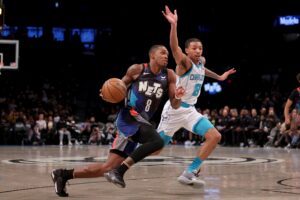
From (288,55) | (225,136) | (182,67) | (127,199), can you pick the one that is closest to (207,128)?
(182,67)

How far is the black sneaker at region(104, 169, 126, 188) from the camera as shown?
6.60m

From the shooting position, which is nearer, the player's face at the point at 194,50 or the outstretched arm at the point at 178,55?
the outstretched arm at the point at 178,55

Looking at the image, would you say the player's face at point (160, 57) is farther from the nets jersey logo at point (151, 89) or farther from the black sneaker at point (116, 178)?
the black sneaker at point (116, 178)

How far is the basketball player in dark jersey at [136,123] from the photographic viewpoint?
22.4 ft

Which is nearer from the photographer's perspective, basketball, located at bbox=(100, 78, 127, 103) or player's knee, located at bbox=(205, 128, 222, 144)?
basketball, located at bbox=(100, 78, 127, 103)

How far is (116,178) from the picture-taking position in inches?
260

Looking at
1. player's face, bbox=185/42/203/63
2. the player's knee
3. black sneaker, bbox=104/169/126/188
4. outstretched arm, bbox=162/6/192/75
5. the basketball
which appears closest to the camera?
black sneaker, bbox=104/169/126/188

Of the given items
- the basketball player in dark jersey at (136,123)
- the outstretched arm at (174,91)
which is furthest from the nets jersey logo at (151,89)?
the outstretched arm at (174,91)

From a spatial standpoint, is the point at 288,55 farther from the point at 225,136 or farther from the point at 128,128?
the point at 128,128

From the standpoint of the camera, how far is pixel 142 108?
23.8 ft

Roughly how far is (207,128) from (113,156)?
1758mm

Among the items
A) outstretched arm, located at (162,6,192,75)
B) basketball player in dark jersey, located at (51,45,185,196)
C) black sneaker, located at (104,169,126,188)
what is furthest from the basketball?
outstretched arm, located at (162,6,192,75)

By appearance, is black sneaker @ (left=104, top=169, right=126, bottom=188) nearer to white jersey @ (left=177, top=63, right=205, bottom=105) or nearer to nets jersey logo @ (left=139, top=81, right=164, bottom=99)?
nets jersey logo @ (left=139, top=81, right=164, bottom=99)

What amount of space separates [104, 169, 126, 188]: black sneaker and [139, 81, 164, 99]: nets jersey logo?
3.49ft
